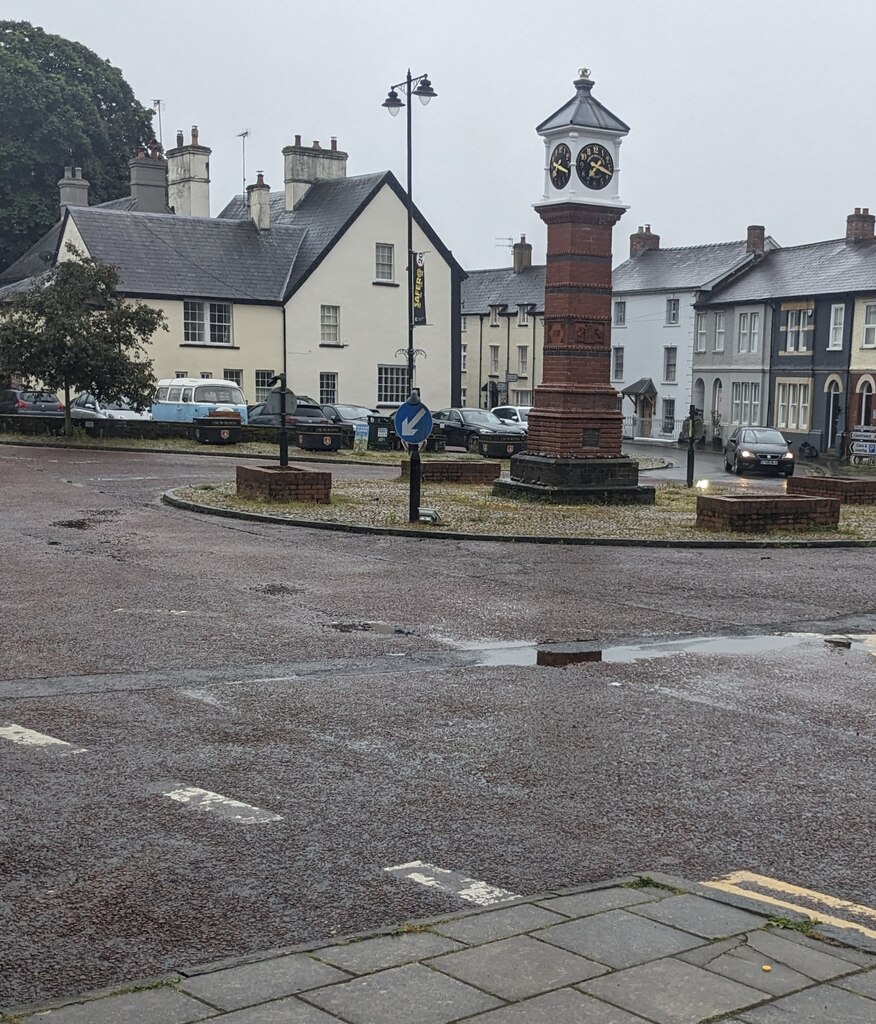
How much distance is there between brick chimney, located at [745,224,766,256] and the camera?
228 feet

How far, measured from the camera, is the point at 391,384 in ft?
188

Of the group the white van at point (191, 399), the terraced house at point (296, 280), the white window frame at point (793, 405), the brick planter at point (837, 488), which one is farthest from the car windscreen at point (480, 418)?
the white window frame at point (793, 405)

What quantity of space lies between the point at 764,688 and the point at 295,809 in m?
4.44

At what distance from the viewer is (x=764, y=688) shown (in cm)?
978

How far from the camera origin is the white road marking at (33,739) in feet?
25.1

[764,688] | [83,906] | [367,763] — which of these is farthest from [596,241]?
[83,906]

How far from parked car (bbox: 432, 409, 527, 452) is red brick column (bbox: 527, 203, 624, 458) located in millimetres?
17565

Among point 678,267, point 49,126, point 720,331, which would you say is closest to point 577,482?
point 720,331

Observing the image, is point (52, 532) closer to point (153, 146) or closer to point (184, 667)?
point (184, 667)

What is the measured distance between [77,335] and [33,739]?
30620 millimetres

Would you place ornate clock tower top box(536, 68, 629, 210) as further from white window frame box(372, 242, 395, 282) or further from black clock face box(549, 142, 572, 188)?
white window frame box(372, 242, 395, 282)

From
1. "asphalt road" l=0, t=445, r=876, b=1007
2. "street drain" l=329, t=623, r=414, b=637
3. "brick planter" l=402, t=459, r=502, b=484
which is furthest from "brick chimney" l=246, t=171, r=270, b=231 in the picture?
"street drain" l=329, t=623, r=414, b=637

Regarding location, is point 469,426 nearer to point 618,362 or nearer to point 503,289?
point 618,362

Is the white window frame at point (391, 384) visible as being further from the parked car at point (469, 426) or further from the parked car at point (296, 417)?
the parked car at point (469, 426)
